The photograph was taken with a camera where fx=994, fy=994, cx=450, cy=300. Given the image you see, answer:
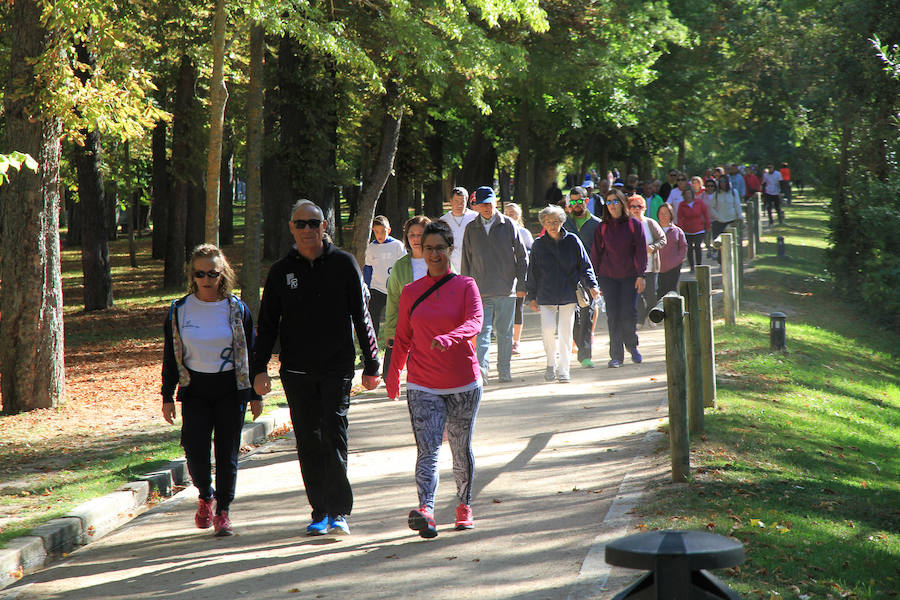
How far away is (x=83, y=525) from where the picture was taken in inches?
286

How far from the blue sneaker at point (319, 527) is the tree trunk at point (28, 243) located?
672 cm

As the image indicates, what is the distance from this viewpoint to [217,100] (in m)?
11.5

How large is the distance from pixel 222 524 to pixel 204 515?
21 cm

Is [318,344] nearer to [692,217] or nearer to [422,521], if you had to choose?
[422,521]

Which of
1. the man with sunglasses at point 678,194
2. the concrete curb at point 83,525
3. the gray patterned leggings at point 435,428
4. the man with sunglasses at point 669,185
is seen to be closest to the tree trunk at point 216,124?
the concrete curb at point 83,525

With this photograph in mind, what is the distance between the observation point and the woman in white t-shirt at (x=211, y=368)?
673 cm

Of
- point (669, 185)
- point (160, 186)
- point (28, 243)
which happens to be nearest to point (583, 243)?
point (28, 243)

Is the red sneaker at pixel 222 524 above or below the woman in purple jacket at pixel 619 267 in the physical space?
below

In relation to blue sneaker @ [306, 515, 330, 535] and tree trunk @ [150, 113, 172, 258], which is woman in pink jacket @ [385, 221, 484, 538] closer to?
blue sneaker @ [306, 515, 330, 535]

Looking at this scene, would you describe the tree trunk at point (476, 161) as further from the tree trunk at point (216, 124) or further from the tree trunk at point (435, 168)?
the tree trunk at point (216, 124)

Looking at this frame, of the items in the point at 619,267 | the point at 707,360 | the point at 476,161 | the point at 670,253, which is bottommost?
the point at 707,360

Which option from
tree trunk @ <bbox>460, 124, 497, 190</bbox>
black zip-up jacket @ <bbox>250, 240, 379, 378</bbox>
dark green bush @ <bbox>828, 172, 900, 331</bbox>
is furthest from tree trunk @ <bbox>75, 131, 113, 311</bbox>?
black zip-up jacket @ <bbox>250, 240, 379, 378</bbox>

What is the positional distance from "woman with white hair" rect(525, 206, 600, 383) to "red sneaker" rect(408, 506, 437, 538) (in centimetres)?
557

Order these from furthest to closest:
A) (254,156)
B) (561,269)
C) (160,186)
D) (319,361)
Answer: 1. (160,186)
2. (254,156)
3. (561,269)
4. (319,361)
